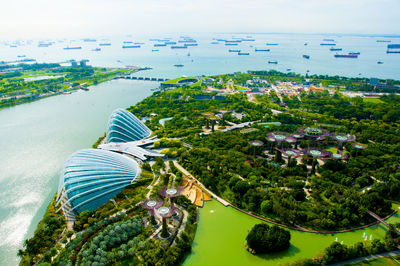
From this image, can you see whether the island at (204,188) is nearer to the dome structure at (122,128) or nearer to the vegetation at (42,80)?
the dome structure at (122,128)

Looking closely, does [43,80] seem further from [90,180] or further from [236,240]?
[236,240]

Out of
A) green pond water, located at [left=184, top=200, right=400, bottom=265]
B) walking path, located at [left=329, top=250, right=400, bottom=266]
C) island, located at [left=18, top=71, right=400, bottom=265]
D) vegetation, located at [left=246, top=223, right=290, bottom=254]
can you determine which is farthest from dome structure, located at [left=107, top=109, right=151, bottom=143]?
walking path, located at [left=329, top=250, right=400, bottom=266]

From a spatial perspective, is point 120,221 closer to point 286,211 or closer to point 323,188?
point 286,211

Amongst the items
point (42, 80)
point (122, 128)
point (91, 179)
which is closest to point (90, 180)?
point (91, 179)

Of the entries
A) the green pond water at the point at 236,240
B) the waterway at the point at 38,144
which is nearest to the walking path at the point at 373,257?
the green pond water at the point at 236,240

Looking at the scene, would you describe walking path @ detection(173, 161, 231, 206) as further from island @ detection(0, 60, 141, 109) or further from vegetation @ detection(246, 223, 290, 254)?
island @ detection(0, 60, 141, 109)
